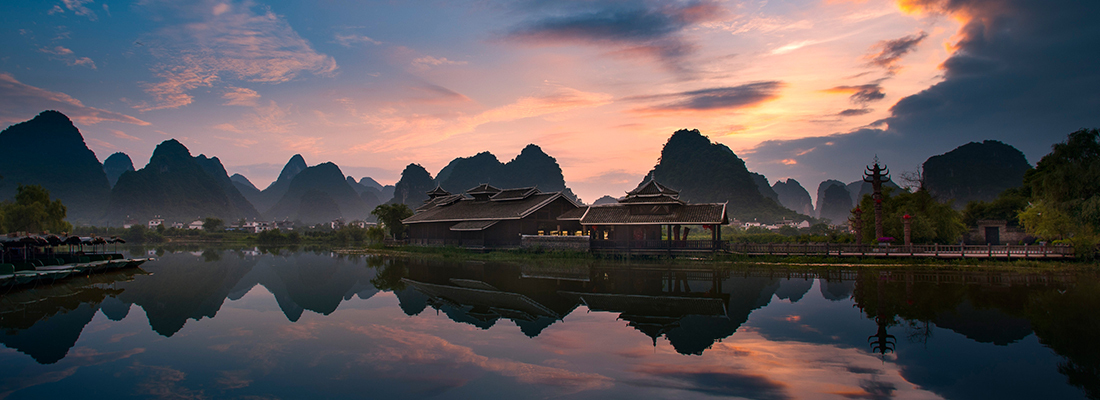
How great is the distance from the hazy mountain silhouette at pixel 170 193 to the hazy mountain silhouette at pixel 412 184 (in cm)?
6028

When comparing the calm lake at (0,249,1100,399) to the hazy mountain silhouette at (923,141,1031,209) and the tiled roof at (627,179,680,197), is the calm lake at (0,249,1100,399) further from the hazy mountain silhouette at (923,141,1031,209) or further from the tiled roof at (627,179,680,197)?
the hazy mountain silhouette at (923,141,1031,209)

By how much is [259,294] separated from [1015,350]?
74.5ft

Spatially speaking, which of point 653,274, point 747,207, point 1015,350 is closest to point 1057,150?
point 653,274

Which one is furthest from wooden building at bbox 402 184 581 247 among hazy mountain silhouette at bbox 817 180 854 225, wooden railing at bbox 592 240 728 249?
hazy mountain silhouette at bbox 817 180 854 225

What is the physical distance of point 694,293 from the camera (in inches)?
657

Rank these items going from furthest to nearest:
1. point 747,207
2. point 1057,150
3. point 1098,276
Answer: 1. point 747,207
2. point 1057,150
3. point 1098,276

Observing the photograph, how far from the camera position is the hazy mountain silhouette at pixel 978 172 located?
246 feet

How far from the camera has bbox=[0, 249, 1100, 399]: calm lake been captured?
748 cm

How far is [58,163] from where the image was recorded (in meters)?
145

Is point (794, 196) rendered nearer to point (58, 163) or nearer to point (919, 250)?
point (919, 250)

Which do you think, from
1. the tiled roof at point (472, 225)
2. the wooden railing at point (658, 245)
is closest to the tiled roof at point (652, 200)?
the wooden railing at point (658, 245)

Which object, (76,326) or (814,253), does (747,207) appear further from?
(76,326)

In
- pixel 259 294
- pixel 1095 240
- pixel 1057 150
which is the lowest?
pixel 259 294

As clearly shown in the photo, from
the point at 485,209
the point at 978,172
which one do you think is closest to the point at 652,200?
the point at 485,209
